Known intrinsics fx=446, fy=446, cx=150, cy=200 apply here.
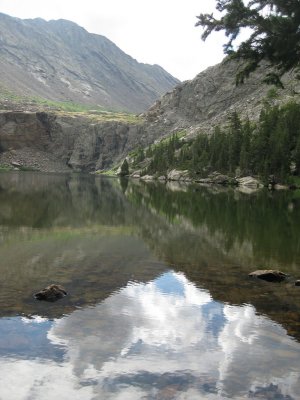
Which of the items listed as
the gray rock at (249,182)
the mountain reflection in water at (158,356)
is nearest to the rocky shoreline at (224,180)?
the gray rock at (249,182)

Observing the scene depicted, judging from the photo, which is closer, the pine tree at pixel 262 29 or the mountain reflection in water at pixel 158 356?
the mountain reflection in water at pixel 158 356

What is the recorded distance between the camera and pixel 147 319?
50.9ft

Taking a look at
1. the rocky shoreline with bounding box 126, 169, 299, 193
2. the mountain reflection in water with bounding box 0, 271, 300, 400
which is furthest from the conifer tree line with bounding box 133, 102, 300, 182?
the mountain reflection in water with bounding box 0, 271, 300, 400

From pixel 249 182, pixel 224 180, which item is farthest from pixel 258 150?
pixel 224 180

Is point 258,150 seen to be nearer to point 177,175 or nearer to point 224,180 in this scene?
point 224,180

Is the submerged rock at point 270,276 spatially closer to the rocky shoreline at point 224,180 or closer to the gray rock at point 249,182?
the rocky shoreline at point 224,180

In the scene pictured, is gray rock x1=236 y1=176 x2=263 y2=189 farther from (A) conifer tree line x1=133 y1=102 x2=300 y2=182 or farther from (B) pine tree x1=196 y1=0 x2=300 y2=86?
(B) pine tree x1=196 y1=0 x2=300 y2=86

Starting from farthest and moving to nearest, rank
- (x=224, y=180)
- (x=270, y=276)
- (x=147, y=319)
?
(x=224, y=180) → (x=270, y=276) → (x=147, y=319)

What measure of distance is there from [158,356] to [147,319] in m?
3.19

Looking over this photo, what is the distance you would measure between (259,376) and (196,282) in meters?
9.43

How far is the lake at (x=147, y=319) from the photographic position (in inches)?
420

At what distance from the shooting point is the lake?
10675mm

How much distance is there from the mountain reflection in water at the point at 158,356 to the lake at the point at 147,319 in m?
0.03

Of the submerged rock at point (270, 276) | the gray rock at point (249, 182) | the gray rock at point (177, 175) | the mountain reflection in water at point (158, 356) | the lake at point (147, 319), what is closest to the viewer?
the mountain reflection in water at point (158, 356)
